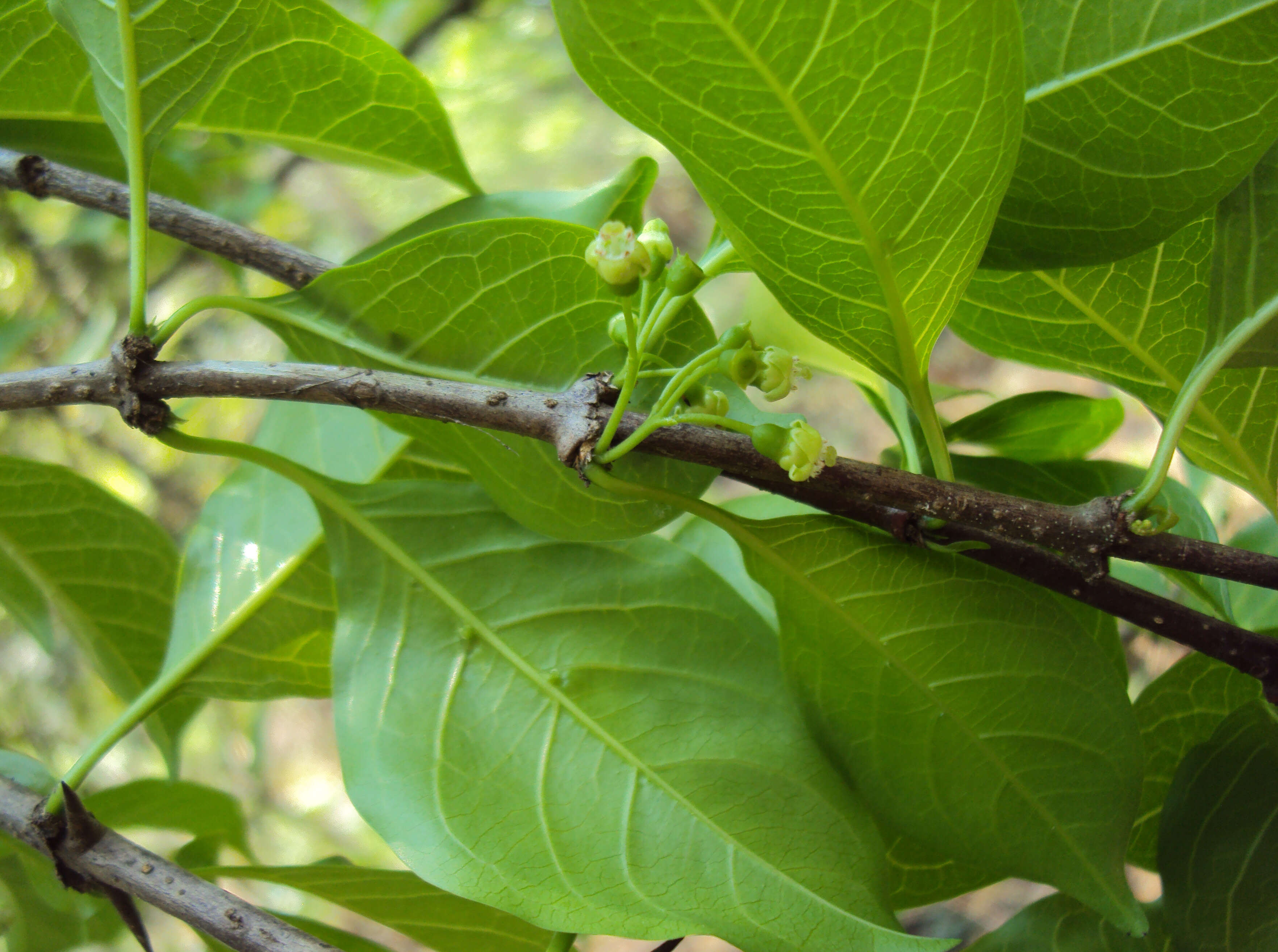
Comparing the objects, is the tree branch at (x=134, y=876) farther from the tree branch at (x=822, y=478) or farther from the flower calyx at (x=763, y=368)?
the flower calyx at (x=763, y=368)

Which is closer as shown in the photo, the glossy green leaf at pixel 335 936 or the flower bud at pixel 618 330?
the flower bud at pixel 618 330

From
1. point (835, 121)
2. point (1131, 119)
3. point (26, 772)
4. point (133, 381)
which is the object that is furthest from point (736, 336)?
point (26, 772)

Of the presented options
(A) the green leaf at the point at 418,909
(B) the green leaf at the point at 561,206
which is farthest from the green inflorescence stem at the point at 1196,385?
(A) the green leaf at the point at 418,909

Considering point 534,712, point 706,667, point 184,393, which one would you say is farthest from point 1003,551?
point 184,393

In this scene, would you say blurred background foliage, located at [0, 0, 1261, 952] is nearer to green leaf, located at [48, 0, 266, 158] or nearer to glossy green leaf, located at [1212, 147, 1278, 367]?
glossy green leaf, located at [1212, 147, 1278, 367]

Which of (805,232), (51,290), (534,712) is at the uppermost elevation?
(51,290)

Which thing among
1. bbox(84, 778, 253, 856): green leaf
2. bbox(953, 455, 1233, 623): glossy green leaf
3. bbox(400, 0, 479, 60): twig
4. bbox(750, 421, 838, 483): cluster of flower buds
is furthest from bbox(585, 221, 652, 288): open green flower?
bbox(400, 0, 479, 60): twig

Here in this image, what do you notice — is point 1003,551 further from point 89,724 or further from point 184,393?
point 89,724
